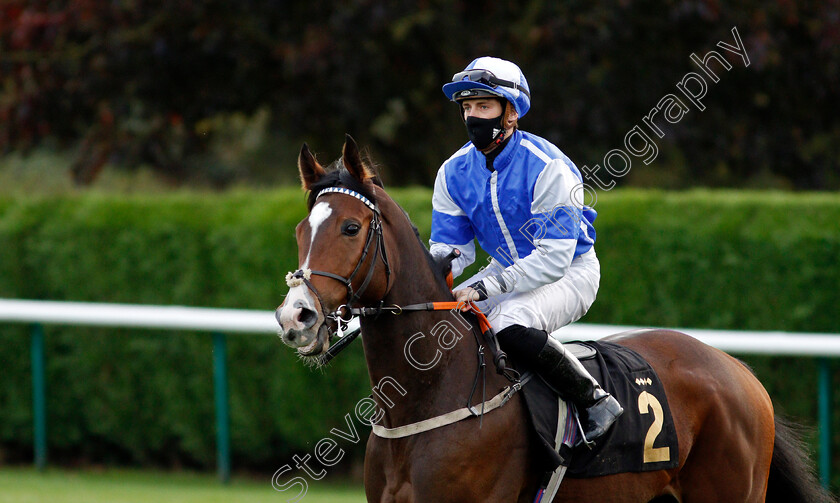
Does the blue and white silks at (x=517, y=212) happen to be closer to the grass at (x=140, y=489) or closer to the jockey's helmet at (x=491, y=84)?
the jockey's helmet at (x=491, y=84)

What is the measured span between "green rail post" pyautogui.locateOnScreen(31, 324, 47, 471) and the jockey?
4893 millimetres

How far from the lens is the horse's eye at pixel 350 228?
10.6 ft

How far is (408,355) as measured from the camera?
3.46 m

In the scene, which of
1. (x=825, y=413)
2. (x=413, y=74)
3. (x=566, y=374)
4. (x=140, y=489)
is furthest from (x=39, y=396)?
(x=825, y=413)

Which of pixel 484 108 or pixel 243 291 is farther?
pixel 243 291

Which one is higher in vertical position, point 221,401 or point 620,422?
point 620,422

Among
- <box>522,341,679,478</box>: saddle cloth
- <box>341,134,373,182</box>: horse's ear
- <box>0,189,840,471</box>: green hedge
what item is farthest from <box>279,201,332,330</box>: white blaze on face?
<box>0,189,840,471</box>: green hedge

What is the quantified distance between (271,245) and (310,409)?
123cm

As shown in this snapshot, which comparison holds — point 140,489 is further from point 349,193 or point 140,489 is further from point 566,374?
point 349,193

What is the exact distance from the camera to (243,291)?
754 cm

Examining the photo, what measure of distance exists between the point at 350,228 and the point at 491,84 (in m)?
0.82

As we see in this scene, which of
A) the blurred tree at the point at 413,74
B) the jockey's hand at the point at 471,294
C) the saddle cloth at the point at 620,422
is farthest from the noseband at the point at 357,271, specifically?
the blurred tree at the point at 413,74

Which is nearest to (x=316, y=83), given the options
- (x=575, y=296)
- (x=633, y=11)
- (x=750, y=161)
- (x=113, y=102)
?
(x=113, y=102)

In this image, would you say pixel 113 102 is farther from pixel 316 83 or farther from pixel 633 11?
pixel 633 11
